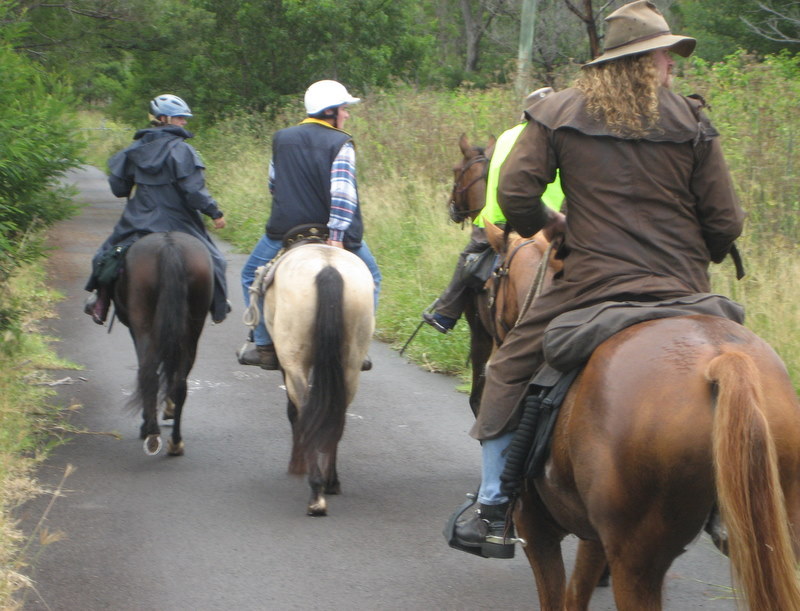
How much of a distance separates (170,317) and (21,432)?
50.0 inches

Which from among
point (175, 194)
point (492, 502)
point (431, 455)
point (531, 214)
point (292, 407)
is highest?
point (531, 214)

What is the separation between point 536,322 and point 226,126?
72.6ft

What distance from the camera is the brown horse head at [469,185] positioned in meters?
7.11

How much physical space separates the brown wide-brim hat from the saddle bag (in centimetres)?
278

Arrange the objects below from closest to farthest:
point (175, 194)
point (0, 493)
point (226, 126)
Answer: point (0, 493)
point (175, 194)
point (226, 126)

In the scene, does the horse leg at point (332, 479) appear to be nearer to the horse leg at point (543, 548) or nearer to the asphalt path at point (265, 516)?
the asphalt path at point (265, 516)

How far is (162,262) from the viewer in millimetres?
7016

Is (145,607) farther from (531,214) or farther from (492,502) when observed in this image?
(531,214)

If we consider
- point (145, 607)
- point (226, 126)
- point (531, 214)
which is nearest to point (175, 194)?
point (145, 607)

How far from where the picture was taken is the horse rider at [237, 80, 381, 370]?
6500mm

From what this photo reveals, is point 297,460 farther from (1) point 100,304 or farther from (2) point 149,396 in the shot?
(1) point 100,304

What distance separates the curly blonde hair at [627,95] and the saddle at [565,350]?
60 centimetres

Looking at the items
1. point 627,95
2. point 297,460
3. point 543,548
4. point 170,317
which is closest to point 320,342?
point 297,460

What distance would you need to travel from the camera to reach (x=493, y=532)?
3.98 m
